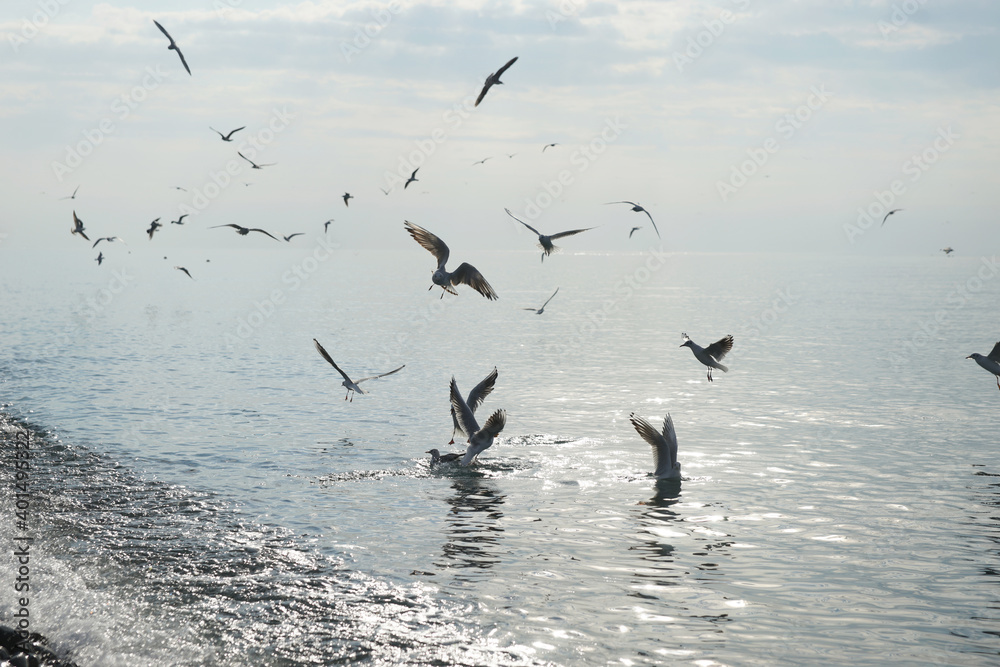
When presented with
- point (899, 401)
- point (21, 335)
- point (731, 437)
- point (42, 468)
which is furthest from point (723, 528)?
point (21, 335)

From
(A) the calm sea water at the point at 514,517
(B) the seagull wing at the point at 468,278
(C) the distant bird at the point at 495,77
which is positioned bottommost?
(A) the calm sea water at the point at 514,517

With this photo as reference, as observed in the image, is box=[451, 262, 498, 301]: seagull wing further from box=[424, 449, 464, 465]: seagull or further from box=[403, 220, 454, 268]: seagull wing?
box=[424, 449, 464, 465]: seagull

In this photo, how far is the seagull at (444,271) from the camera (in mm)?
19797

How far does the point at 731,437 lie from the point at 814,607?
44.2 feet

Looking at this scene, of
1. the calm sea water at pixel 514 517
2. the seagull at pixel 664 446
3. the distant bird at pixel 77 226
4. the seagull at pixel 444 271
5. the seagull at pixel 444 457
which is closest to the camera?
the calm sea water at pixel 514 517

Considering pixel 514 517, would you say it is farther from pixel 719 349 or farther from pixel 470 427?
pixel 719 349

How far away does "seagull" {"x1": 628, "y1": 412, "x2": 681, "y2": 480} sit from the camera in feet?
63.1

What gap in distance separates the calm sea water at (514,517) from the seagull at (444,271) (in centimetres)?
488

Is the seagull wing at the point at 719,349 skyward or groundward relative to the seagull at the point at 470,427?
skyward

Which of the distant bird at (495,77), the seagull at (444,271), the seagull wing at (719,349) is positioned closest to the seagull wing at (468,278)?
the seagull at (444,271)

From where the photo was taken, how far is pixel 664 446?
19.6 m

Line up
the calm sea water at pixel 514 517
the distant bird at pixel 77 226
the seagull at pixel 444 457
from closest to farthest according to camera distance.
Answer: the calm sea water at pixel 514 517
the seagull at pixel 444 457
the distant bird at pixel 77 226

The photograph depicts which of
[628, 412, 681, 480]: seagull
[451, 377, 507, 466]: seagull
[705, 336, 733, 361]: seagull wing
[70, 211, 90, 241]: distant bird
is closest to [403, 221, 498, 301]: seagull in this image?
[451, 377, 507, 466]: seagull

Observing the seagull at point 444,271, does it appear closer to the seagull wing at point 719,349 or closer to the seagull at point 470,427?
the seagull at point 470,427
